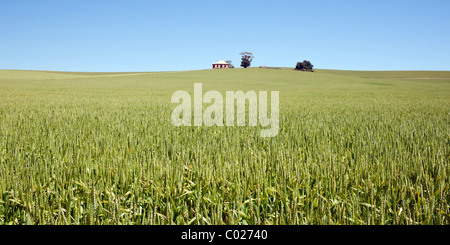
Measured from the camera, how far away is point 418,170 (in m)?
2.98

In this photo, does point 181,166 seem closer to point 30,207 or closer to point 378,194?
point 30,207

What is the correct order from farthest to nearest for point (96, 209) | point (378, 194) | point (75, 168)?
1. point (75, 168)
2. point (378, 194)
3. point (96, 209)

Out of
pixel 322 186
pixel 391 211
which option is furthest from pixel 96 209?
pixel 391 211
